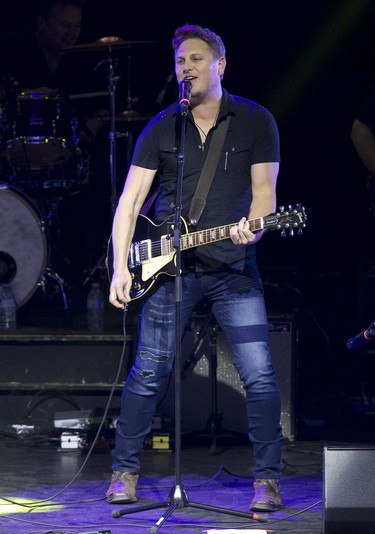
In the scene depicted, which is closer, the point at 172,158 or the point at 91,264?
the point at 172,158

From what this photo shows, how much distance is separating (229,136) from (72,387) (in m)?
2.60

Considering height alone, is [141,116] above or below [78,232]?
above

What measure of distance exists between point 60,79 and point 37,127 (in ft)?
2.15

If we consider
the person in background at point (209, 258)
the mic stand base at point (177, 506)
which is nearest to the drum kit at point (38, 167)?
the person in background at point (209, 258)

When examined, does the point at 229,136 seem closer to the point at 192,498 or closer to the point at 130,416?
the point at 130,416

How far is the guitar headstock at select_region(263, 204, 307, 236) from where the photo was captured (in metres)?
4.65

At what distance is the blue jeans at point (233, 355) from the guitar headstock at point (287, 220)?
16.4 inches

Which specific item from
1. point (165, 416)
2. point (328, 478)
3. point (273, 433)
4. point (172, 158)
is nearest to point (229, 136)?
point (172, 158)

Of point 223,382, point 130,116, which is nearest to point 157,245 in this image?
point 223,382

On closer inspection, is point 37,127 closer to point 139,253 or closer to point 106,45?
point 106,45

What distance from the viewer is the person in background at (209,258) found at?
4.96 metres

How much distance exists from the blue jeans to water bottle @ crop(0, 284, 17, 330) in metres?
2.51

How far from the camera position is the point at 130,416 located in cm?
509

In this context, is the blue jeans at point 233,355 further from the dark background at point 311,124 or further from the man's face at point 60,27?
the man's face at point 60,27
